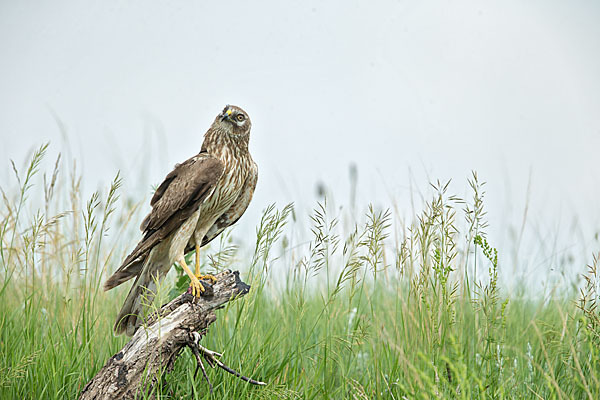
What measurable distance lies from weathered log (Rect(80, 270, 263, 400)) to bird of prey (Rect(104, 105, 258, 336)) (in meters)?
0.35

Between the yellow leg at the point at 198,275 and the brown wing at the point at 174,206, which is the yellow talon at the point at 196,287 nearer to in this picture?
the yellow leg at the point at 198,275

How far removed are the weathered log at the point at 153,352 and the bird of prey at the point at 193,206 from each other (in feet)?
1.16

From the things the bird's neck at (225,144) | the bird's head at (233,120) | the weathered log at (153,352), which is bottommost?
the weathered log at (153,352)

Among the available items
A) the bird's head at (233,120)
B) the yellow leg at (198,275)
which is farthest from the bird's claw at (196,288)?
the bird's head at (233,120)

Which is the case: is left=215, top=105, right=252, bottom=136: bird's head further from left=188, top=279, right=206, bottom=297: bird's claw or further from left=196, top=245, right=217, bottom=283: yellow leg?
left=188, top=279, right=206, bottom=297: bird's claw

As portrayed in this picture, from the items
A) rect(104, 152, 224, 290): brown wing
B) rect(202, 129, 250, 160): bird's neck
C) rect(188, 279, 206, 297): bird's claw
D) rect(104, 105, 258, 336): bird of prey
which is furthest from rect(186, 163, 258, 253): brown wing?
rect(188, 279, 206, 297): bird's claw

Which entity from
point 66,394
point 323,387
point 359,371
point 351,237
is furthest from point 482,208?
point 66,394

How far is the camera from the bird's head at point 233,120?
13.6ft

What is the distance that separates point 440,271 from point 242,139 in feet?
6.45

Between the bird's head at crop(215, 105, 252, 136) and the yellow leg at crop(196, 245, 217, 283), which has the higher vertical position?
the bird's head at crop(215, 105, 252, 136)

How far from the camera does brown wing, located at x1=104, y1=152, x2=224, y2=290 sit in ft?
12.3

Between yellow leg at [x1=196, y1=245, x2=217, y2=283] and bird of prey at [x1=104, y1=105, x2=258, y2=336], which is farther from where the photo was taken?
bird of prey at [x1=104, y1=105, x2=258, y2=336]

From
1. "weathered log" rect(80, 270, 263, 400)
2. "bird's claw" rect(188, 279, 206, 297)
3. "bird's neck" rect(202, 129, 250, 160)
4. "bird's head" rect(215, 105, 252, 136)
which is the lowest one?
"weathered log" rect(80, 270, 263, 400)

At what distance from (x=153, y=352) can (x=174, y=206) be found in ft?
3.46
